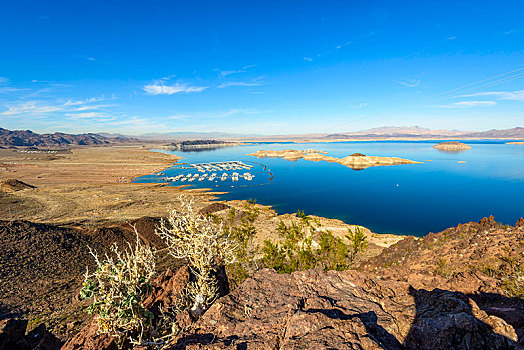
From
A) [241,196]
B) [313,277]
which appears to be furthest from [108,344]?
[241,196]

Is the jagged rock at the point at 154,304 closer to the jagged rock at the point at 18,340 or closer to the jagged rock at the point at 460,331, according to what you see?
the jagged rock at the point at 18,340

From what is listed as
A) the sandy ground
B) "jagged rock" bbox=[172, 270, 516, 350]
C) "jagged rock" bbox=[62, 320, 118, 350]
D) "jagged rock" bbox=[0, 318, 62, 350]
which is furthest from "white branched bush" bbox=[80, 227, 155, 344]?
the sandy ground

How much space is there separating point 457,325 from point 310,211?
3936 centimetres

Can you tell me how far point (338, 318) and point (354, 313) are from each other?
75cm

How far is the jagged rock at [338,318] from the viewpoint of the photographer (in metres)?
4.80

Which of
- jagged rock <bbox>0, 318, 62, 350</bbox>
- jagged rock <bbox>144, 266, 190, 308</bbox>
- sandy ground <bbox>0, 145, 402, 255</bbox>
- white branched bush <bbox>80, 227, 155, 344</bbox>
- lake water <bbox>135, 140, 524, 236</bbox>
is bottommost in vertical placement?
lake water <bbox>135, 140, 524, 236</bbox>

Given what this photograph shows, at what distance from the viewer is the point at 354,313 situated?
6270mm

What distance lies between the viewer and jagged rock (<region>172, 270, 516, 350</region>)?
4805 millimetres

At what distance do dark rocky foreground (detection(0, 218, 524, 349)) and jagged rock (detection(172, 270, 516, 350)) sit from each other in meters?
0.02

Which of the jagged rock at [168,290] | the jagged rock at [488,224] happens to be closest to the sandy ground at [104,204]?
the jagged rock at [488,224]

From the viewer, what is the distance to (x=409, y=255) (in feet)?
54.4

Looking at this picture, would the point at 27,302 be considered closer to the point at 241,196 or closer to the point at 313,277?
the point at 313,277

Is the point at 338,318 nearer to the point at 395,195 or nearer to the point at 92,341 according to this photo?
the point at 92,341

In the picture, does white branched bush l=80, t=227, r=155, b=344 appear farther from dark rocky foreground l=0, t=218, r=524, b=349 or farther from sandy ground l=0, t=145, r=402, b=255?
sandy ground l=0, t=145, r=402, b=255
